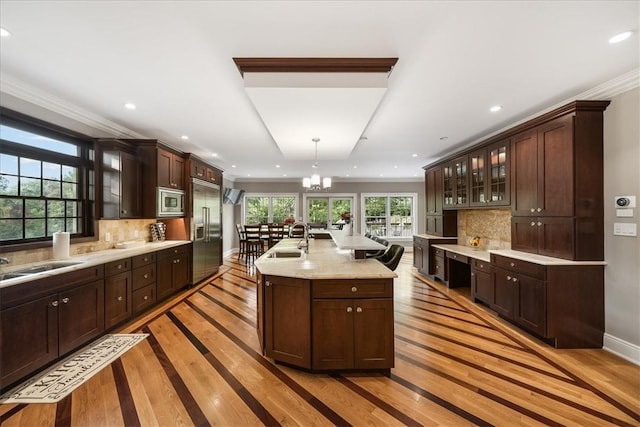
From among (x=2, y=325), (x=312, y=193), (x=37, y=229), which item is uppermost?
(x=312, y=193)

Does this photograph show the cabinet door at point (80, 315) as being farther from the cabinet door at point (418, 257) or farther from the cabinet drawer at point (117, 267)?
the cabinet door at point (418, 257)

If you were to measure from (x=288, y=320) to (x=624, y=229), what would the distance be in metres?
3.41

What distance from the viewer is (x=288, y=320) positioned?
2441 millimetres

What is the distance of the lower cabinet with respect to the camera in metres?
2.12

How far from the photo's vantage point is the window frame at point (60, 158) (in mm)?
2682

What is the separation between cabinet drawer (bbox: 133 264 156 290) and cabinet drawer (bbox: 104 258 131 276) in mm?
177

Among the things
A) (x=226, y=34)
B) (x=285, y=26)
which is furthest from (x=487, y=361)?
(x=226, y=34)

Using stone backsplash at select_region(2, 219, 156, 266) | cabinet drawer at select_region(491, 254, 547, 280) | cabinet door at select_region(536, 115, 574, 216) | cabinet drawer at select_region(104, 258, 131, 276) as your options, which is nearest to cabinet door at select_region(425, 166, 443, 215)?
cabinet drawer at select_region(491, 254, 547, 280)

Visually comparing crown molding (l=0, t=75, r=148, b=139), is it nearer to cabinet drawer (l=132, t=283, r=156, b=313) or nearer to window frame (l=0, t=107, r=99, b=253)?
window frame (l=0, t=107, r=99, b=253)

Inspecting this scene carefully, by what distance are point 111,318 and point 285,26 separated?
366 cm

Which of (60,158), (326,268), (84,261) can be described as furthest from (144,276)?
(326,268)

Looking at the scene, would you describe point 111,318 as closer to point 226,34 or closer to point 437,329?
point 226,34

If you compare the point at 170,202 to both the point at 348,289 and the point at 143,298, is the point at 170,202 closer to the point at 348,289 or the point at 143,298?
the point at 143,298

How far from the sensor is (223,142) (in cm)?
471
